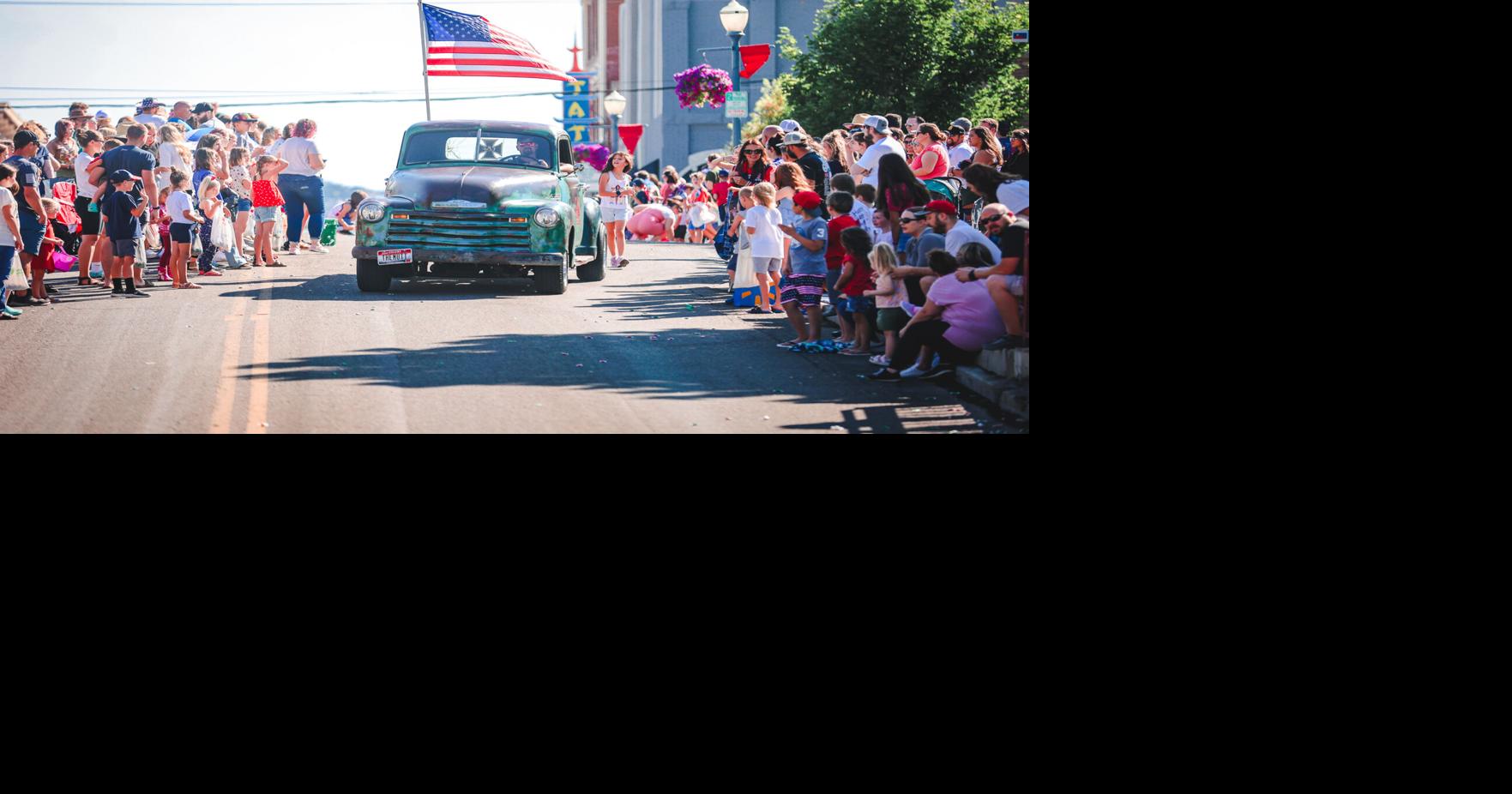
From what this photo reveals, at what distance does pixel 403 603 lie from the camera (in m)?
4.92

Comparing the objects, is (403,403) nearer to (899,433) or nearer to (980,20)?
(899,433)

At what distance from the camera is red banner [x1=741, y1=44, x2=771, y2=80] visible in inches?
286

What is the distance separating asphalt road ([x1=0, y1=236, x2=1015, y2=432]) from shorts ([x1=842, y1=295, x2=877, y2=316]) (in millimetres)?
424

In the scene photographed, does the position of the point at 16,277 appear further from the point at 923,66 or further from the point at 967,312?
the point at 923,66

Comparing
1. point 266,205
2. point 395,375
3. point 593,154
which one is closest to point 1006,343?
point 395,375

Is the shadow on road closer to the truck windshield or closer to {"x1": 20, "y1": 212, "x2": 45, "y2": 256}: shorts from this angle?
{"x1": 20, "y1": 212, "x2": 45, "y2": 256}: shorts

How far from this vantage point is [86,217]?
25.7 feet

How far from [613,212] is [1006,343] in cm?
642

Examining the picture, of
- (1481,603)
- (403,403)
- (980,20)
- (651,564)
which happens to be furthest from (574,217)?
(1481,603)

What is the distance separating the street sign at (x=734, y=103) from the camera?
725 cm

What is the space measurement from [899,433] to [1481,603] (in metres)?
2.26

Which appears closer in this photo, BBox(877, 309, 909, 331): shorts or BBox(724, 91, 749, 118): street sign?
BBox(724, 91, 749, 118): street sign

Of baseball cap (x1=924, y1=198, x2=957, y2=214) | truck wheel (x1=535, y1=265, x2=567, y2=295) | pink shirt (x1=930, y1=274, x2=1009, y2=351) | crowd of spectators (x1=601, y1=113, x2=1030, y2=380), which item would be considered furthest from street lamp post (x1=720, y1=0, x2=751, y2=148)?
truck wheel (x1=535, y1=265, x2=567, y2=295)

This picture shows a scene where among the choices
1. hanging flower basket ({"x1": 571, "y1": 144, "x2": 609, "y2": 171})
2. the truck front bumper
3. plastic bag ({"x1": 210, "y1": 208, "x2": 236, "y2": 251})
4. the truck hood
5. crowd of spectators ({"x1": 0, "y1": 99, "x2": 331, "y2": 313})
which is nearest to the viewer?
crowd of spectators ({"x1": 0, "y1": 99, "x2": 331, "y2": 313})
